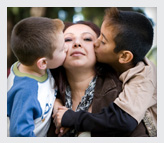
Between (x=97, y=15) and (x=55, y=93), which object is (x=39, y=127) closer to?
(x=55, y=93)

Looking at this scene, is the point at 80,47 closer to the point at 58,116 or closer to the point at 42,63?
the point at 42,63

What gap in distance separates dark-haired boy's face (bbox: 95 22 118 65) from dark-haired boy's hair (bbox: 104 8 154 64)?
0.04 metres

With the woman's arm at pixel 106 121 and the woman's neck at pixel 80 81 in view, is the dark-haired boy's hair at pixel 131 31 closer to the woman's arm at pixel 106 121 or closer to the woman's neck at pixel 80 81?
the woman's neck at pixel 80 81

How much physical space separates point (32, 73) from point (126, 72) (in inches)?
30.0

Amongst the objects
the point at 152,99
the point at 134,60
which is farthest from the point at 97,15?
the point at 152,99

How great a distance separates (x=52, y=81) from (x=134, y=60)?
741 millimetres

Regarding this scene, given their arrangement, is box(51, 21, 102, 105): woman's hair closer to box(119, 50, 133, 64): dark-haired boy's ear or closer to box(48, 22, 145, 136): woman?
box(48, 22, 145, 136): woman

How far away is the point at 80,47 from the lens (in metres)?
1.81

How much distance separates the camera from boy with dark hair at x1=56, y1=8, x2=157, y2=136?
5.08ft

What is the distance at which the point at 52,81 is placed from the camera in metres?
1.89

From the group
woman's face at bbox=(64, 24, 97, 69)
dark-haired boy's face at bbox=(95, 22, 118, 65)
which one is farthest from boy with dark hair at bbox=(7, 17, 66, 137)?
dark-haired boy's face at bbox=(95, 22, 118, 65)

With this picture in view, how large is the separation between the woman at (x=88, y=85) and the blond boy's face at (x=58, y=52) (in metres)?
0.07

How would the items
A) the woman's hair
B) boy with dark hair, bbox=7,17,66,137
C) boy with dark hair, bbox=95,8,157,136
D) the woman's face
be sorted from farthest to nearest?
1. the woman's hair
2. the woman's face
3. boy with dark hair, bbox=95,8,157,136
4. boy with dark hair, bbox=7,17,66,137

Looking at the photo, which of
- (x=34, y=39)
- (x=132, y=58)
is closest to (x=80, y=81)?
(x=132, y=58)
